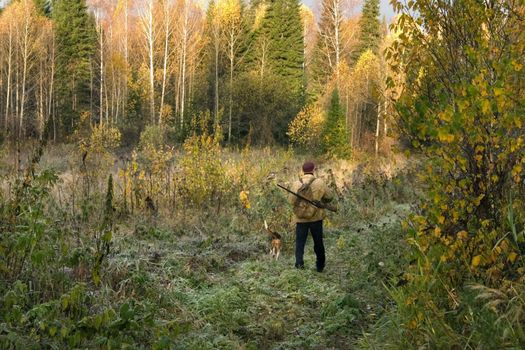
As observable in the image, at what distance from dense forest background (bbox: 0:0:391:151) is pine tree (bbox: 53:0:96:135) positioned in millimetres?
80

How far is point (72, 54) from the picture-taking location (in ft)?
111

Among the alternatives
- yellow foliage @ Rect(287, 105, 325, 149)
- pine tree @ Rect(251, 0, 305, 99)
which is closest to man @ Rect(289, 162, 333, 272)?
yellow foliage @ Rect(287, 105, 325, 149)

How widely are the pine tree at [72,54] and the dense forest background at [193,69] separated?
80mm

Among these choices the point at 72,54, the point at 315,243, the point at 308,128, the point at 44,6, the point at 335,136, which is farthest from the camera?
the point at 44,6

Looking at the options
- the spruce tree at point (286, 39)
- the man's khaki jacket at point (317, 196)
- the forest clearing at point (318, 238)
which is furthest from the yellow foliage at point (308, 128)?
the man's khaki jacket at point (317, 196)

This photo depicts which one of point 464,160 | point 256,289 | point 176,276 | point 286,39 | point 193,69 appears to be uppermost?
point 286,39

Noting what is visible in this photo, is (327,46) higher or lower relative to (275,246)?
higher

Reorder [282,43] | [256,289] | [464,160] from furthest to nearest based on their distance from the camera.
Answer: [282,43] → [256,289] → [464,160]

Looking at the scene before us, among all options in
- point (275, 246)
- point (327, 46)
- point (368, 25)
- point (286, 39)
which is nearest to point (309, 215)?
point (275, 246)

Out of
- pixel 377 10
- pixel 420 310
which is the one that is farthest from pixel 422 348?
pixel 377 10

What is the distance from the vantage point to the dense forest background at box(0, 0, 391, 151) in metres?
28.6

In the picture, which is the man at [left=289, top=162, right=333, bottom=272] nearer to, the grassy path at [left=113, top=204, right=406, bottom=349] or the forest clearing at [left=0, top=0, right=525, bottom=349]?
the forest clearing at [left=0, top=0, right=525, bottom=349]

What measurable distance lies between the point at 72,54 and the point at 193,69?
8.56 meters

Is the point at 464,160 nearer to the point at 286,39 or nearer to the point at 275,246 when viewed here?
the point at 275,246
